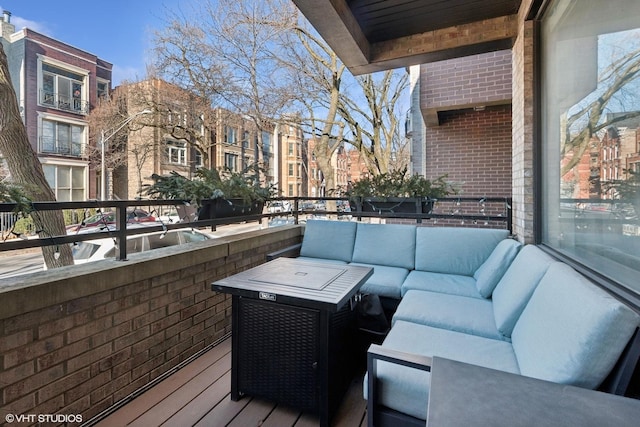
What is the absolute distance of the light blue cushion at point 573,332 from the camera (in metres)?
1.04


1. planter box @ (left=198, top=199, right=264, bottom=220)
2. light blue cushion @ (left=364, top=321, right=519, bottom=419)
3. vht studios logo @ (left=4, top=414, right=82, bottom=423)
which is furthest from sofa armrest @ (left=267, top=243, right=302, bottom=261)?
vht studios logo @ (left=4, top=414, right=82, bottom=423)

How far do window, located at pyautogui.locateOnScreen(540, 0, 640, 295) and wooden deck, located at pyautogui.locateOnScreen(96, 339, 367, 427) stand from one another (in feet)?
4.97

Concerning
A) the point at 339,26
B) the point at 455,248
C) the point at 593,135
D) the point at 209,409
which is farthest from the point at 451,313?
the point at 339,26

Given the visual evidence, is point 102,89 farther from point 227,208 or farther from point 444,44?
point 444,44

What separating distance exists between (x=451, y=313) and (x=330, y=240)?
1.83 metres

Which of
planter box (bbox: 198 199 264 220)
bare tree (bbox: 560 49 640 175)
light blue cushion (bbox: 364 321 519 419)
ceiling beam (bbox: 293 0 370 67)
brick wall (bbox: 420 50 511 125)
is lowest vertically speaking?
light blue cushion (bbox: 364 321 519 419)

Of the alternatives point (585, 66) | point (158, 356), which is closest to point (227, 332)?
point (158, 356)

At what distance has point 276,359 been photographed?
1797mm

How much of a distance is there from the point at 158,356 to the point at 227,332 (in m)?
0.74

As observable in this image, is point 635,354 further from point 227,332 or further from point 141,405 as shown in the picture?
point 227,332

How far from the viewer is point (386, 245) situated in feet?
11.4

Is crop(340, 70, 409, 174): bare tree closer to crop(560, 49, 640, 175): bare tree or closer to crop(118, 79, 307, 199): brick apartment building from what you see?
crop(118, 79, 307, 199): brick apartment building

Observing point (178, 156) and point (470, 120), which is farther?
point (178, 156)

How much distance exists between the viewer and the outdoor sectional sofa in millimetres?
1075
